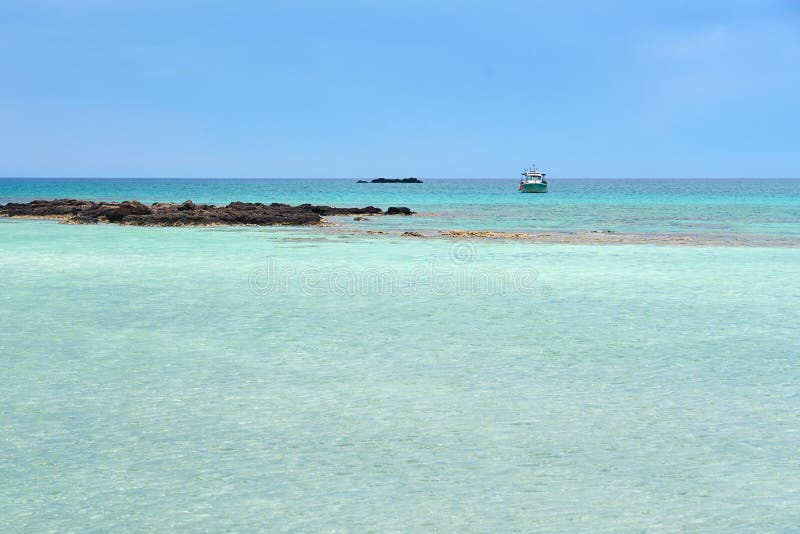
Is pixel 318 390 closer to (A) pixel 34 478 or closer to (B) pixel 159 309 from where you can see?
(A) pixel 34 478

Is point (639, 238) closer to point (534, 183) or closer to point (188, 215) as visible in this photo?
point (188, 215)

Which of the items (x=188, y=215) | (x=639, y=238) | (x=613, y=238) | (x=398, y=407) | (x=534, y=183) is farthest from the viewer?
(x=534, y=183)

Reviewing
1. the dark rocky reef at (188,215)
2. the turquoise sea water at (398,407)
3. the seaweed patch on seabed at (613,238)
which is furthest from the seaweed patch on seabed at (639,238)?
the turquoise sea water at (398,407)

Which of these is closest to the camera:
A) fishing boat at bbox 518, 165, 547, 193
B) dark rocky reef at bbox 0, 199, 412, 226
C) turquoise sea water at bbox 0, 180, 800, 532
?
turquoise sea water at bbox 0, 180, 800, 532

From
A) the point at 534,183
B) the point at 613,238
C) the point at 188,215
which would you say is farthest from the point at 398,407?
the point at 534,183

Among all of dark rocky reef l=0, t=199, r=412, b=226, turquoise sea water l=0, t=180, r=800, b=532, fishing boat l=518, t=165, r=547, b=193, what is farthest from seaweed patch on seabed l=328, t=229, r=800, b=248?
fishing boat l=518, t=165, r=547, b=193

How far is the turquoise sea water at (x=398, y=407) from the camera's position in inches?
199

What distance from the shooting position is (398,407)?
23.4 ft

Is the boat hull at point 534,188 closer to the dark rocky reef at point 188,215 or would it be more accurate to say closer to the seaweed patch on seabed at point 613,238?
the dark rocky reef at point 188,215

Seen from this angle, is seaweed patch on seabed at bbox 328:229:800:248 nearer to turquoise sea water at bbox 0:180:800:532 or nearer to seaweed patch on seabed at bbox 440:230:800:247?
seaweed patch on seabed at bbox 440:230:800:247

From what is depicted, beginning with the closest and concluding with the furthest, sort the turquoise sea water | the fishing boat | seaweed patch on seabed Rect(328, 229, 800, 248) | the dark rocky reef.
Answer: the turquoise sea water < seaweed patch on seabed Rect(328, 229, 800, 248) < the dark rocky reef < the fishing boat

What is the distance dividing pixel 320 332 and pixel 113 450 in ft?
16.0

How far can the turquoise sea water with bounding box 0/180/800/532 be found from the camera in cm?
507

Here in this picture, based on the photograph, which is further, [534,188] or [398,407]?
[534,188]
